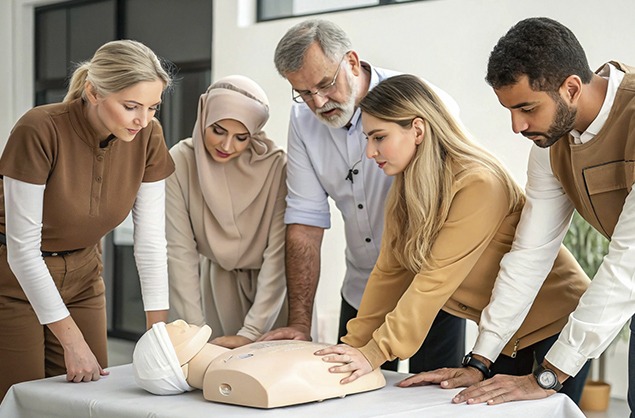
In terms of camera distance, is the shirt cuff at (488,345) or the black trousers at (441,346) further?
the black trousers at (441,346)

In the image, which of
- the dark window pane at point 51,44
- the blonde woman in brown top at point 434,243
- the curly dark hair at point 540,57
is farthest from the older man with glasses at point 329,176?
the dark window pane at point 51,44

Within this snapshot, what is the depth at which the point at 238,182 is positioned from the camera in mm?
2738

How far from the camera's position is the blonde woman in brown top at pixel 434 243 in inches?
79.7

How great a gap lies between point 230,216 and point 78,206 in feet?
1.90

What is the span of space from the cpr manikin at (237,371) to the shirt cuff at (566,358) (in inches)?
15.5

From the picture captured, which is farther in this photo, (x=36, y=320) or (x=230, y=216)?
(x=230, y=216)

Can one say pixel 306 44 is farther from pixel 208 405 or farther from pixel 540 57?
pixel 208 405

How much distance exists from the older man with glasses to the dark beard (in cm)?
63

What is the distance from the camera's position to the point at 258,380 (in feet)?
5.81

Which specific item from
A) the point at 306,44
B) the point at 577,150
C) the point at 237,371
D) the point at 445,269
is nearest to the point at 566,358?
the point at 445,269

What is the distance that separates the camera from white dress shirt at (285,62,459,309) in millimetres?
2619

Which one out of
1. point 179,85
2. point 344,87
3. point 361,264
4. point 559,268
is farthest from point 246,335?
point 179,85

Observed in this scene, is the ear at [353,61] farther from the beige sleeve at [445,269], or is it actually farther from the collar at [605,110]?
the collar at [605,110]

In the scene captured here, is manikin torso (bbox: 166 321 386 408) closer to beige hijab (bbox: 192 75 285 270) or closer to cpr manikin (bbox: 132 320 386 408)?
cpr manikin (bbox: 132 320 386 408)
